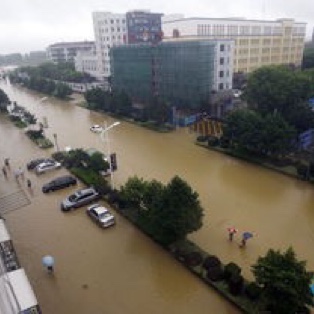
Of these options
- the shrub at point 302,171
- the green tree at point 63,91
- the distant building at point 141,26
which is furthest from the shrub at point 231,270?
the green tree at point 63,91

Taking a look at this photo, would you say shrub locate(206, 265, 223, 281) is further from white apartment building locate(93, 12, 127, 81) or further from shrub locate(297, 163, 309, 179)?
white apartment building locate(93, 12, 127, 81)

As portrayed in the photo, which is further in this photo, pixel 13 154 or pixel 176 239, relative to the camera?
pixel 13 154

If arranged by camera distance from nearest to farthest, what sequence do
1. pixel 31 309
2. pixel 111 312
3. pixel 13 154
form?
pixel 31 309, pixel 111 312, pixel 13 154

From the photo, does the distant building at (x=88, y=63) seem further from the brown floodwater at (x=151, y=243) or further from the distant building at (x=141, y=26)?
the brown floodwater at (x=151, y=243)

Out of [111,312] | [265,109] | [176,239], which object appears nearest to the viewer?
[111,312]

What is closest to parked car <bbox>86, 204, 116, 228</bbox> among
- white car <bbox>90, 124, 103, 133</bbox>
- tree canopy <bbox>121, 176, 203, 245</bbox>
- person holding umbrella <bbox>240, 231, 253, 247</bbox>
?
tree canopy <bbox>121, 176, 203, 245</bbox>

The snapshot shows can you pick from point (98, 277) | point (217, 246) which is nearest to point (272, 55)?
point (217, 246)

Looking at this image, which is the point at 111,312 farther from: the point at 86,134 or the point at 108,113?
the point at 108,113
